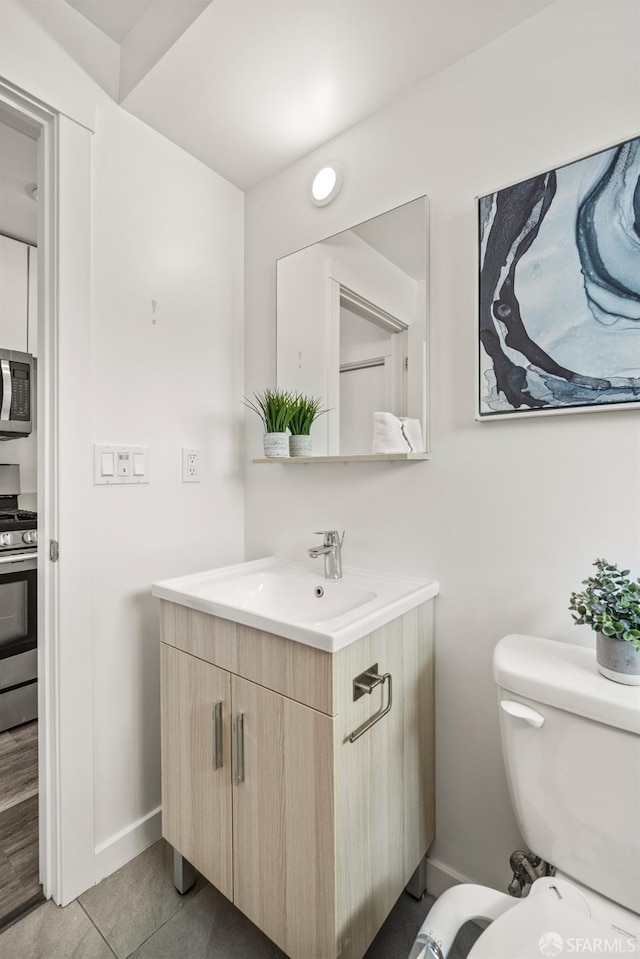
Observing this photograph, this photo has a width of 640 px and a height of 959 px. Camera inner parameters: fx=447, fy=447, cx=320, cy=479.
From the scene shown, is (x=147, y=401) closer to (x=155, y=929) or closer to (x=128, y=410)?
(x=128, y=410)

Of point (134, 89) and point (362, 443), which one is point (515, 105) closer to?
point (362, 443)

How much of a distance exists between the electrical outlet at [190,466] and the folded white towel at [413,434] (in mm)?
751

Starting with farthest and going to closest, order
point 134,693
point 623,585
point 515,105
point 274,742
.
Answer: point 134,693
point 515,105
point 274,742
point 623,585

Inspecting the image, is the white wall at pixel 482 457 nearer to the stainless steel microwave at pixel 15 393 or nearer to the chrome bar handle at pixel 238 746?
the chrome bar handle at pixel 238 746

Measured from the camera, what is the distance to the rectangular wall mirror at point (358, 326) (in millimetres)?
1276

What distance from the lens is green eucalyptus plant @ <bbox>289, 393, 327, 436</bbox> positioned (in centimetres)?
151

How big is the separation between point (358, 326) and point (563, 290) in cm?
57

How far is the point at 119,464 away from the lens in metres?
1.35

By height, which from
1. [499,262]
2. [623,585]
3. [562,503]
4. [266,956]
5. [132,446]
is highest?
[499,262]

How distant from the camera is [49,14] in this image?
3.84ft

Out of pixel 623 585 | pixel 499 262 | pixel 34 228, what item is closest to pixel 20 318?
pixel 34 228

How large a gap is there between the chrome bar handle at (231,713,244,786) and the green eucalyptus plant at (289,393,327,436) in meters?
0.87

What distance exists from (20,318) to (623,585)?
9.30 feet

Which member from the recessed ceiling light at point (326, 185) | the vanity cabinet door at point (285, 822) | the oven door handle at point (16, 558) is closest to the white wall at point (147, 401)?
the recessed ceiling light at point (326, 185)
